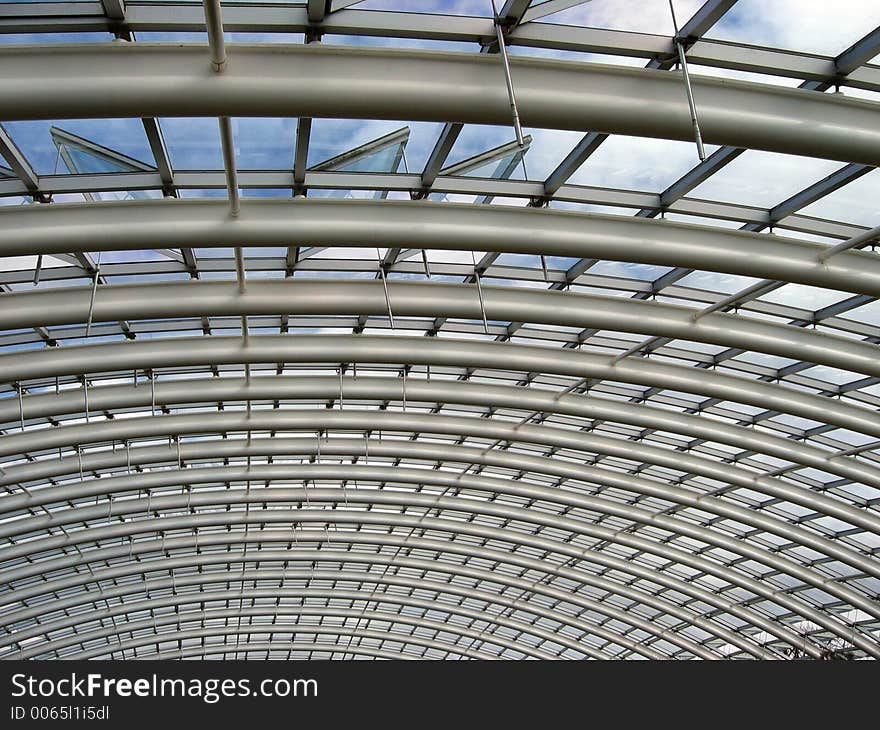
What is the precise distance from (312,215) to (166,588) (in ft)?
123

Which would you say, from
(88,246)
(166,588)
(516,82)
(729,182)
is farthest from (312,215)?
(166,588)

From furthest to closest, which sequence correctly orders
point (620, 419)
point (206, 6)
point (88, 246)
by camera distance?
point (620, 419) < point (88, 246) < point (206, 6)

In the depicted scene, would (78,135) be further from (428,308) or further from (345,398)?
(345,398)

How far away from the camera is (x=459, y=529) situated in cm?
4153

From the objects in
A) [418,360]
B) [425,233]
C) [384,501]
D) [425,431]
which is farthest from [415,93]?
[384,501]

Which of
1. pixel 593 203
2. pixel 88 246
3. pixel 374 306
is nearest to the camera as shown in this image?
pixel 88 246

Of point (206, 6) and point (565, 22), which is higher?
point (565, 22)

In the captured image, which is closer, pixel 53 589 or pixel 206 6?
pixel 206 6

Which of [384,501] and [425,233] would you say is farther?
[384,501]

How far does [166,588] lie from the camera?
158ft

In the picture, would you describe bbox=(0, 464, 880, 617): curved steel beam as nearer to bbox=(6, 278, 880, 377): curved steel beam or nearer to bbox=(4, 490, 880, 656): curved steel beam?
bbox=(4, 490, 880, 656): curved steel beam

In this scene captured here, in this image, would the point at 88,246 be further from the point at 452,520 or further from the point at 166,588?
the point at 166,588

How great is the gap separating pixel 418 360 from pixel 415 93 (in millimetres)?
11857

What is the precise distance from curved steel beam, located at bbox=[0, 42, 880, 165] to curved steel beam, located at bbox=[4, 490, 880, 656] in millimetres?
24518
